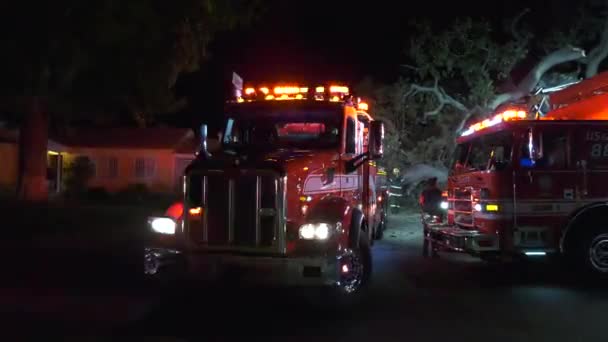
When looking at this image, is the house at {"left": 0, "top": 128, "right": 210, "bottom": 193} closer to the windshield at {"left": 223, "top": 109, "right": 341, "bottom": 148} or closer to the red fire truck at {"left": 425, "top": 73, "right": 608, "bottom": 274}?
the windshield at {"left": 223, "top": 109, "right": 341, "bottom": 148}

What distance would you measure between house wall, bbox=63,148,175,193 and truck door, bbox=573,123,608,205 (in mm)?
24130

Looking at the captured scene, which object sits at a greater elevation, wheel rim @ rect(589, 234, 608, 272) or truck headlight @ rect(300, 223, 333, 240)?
truck headlight @ rect(300, 223, 333, 240)

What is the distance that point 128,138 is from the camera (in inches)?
1331

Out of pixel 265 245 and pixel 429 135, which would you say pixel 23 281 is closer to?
pixel 265 245

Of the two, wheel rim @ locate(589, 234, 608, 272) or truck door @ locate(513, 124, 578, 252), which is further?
truck door @ locate(513, 124, 578, 252)

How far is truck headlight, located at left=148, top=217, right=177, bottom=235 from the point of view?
846 cm

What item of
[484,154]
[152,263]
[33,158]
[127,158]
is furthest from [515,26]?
[127,158]

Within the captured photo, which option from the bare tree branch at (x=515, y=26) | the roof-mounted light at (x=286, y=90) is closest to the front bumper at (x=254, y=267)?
the roof-mounted light at (x=286, y=90)

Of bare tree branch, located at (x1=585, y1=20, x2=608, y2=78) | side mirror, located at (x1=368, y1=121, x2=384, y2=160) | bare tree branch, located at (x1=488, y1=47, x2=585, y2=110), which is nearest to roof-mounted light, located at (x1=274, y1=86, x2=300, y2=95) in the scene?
side mirror, located at (x1=368, y1=121, x2=384, y2=160)

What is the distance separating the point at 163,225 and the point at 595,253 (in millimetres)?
6383

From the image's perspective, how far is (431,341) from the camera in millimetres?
7121

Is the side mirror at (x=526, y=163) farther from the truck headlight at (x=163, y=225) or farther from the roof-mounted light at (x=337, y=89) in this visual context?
the truck headlight at (x=163, y=225)

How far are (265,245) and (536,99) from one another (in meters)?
7.68

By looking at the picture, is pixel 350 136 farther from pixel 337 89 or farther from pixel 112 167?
pixel 112 167
